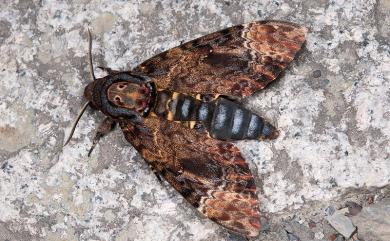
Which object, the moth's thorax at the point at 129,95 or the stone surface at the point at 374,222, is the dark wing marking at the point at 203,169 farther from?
the stone surface at the point at 374,222

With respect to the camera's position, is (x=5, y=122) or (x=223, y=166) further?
(x=5, y=122)

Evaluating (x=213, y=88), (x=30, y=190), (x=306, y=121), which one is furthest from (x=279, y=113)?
(x=30, y=190)

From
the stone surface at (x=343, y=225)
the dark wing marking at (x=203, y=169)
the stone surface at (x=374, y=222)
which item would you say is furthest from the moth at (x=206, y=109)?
the stone surface at (x=374, y=222)

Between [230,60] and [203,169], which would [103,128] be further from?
[230,60]

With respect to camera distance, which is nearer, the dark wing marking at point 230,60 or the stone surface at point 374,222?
the stone surface at point 374,222

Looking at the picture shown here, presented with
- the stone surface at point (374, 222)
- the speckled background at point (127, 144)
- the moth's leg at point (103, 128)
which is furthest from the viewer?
the moth's leg at point (103, 128)

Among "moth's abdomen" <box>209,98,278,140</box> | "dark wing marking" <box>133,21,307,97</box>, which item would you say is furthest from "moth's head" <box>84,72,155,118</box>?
"moth's abdomen" <box>209,98,278,140</box>

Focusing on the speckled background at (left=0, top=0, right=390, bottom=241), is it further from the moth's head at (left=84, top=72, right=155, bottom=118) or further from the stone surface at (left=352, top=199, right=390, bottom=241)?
the moth's head at (left=84, top=72, right=155, bottom=118)

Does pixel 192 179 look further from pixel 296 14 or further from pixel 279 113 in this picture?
Answer: pixel 296 14
